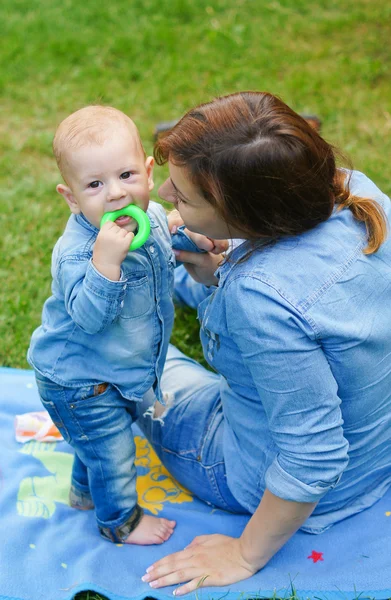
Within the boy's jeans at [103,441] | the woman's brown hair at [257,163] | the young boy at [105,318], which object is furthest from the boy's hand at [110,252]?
the boy's jeans at [103,441]

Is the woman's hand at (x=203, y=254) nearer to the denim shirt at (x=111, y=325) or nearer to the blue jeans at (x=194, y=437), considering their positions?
the denim shirt at (x=111, y=325)

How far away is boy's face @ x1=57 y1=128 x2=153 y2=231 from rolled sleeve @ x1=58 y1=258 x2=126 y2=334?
16 centimetres

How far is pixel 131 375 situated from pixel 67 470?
0.68 metres

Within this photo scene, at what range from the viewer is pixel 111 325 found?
6.85ft

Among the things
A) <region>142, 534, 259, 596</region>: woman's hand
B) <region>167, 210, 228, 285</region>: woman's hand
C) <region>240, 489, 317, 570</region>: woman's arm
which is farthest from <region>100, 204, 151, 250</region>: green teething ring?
<region>142, 534, 259, 596</region>: woman's hand

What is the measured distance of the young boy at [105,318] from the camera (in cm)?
194

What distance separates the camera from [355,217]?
1883mm

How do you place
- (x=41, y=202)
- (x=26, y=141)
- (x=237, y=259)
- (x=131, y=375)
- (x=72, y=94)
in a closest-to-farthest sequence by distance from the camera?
(x=237, y=259), (x=131, y=375), (x=41, y=202), (x=26, y=141), (x=72, y=94)

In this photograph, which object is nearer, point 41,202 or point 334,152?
point 334,152

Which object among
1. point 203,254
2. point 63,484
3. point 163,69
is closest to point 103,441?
point 63,484

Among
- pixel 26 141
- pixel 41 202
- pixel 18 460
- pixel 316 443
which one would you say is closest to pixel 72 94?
pixel 26 141

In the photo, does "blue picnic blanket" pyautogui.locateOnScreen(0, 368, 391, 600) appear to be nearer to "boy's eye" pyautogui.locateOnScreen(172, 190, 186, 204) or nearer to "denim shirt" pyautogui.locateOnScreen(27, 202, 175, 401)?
"denim shirt" pyautogui.locateOnScreen(27, 202, 175, 401)

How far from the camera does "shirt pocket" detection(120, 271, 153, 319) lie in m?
2.09

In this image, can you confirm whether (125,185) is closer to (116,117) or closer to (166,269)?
(116,117)
